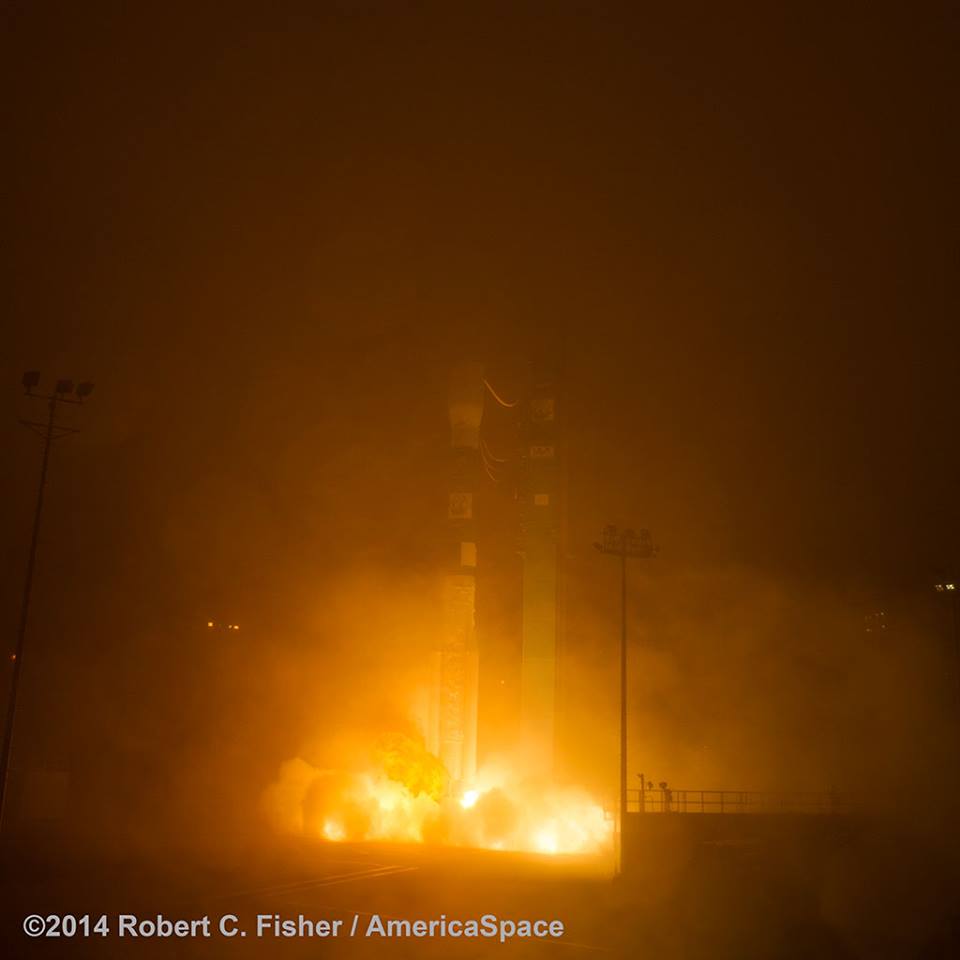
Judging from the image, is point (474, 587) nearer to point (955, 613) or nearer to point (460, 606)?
point (460, 606)

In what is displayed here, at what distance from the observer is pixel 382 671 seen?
123 feet

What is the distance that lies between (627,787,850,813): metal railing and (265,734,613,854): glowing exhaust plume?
2.32 m

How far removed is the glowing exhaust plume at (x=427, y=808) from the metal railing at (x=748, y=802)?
232cm

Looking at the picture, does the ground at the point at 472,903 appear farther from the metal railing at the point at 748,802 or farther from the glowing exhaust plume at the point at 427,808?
the glowing exhaust plume at the point at 427,808

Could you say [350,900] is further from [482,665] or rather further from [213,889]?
[482,665]

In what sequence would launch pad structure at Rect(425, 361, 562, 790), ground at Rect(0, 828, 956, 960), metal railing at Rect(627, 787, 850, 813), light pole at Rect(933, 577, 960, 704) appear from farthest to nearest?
launch pad structure at Rect(425, 361, 562, 790) → light pole at Rect(933, 577, 960, 704) → metal railing at Rect(627, 787, 850, 813) → ground at Rect(0, 828, 956, 960)

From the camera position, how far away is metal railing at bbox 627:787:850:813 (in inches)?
1070

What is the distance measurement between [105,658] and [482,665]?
15511 millimetres

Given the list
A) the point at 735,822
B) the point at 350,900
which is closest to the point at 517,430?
the point at 735,822

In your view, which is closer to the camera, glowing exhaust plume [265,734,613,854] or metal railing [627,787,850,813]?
metal railing [627,787,850,813]

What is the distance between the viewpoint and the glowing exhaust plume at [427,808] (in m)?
32.2

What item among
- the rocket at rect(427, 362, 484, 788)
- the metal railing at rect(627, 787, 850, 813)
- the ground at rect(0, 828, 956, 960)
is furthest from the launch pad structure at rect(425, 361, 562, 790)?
the ground at rect(0, 828, 956, 960)

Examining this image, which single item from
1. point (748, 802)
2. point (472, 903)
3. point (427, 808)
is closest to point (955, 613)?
point (748, 802)

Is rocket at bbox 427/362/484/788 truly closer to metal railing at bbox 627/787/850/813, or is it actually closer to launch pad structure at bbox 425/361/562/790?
launch pad structure at bbox 425/361/562/790
